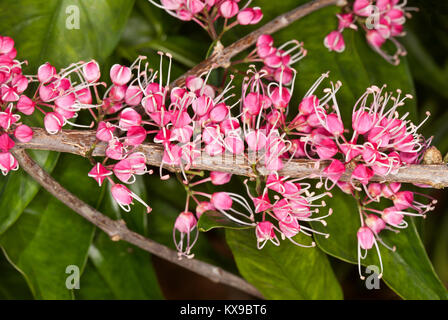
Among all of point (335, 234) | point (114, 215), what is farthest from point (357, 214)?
point (114, 215)

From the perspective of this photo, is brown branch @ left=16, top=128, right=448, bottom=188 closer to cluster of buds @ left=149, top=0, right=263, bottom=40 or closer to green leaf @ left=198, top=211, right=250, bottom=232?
green leaf @ left=198, top=211, right=250, bottom=232

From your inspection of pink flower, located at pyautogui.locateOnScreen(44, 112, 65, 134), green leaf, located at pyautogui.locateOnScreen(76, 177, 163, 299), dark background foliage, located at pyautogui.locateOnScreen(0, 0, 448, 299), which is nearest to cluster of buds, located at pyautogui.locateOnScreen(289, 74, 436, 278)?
dark background foliage, located at pyautogui.locateOnScreen(0, 0, 448, 299)

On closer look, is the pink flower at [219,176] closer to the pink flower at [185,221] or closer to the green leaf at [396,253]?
the pink flower at [185,221]

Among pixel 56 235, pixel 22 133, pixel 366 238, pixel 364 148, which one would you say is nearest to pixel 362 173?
pixel 364 148

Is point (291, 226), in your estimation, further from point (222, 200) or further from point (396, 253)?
point (396, 253)

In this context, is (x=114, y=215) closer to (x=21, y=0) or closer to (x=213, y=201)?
A: (x=213, y=201)

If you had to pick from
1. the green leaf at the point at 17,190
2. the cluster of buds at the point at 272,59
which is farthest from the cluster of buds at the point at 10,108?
the cluster of buds at the point at 272,59

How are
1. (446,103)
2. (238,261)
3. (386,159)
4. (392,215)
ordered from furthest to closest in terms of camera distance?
1. (446,103)
2. (238,261)
3. (392,215)
4. (386,159)
